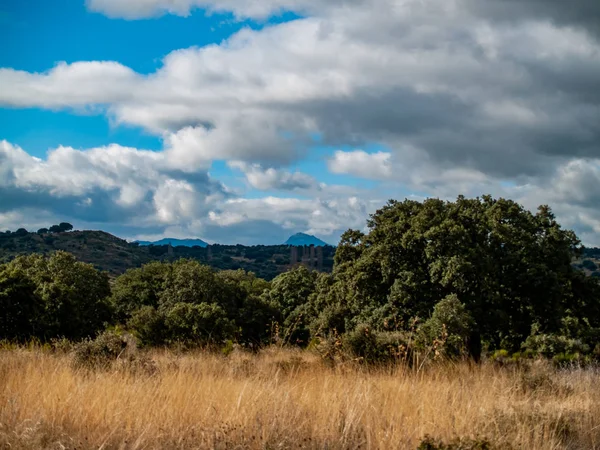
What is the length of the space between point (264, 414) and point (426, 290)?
20563 millimetres

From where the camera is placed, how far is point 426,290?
25.4 m

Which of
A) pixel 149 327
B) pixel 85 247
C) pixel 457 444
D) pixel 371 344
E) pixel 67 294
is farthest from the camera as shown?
pixel 85 247

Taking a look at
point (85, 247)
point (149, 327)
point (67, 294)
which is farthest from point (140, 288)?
point (85, 247)

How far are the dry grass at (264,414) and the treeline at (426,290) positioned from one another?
13.6 m

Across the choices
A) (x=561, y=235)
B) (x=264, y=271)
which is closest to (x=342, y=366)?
(x=561, y=235)

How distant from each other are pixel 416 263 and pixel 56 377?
2116 cm

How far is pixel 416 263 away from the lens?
26312mm

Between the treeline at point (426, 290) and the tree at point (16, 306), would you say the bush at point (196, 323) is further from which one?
the tree at point (16, 306)

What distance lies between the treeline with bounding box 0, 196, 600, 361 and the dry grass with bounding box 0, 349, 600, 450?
1356cm

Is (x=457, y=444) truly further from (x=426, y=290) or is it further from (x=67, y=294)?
(x=67, y=294)

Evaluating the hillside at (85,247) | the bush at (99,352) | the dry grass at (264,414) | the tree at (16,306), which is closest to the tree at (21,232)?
the hillside at (85,247)

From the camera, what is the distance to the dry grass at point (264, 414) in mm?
5395

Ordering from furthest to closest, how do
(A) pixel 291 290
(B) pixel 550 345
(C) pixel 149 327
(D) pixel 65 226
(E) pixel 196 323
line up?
(D) pixel 65 226 → (A) pixel 291 290 → (B) pixel 550 345 → (E) pixel 196 323 → (C) pixel 149 327

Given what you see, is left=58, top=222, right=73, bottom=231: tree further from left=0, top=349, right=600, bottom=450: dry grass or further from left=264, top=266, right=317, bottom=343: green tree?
left=0, top=349, right=600, bottom=450: dry grass
